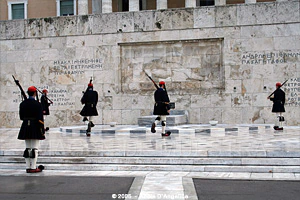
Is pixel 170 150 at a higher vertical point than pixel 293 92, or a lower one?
lower

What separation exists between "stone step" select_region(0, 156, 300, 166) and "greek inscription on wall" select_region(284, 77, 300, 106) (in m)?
10.5

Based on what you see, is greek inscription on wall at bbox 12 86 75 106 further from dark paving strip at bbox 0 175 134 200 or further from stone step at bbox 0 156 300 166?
dark paving strip at bbox 0 175 134 200

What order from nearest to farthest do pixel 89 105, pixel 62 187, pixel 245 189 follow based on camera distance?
pixel 245 189, pixel 62 187, pixel 89 105

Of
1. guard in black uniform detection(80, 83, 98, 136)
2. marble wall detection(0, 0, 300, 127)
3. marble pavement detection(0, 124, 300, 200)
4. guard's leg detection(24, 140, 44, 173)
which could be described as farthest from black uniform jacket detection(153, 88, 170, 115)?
marble wall detection(0, 0, 300, 127)

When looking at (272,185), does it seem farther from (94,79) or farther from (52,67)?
(52,67)

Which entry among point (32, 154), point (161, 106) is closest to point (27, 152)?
point (32, 154)

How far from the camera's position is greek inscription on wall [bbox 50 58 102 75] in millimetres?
21781

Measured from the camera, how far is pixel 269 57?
2016 cm

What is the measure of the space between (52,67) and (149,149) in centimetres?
1222

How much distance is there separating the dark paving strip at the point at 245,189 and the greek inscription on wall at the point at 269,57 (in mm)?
12435

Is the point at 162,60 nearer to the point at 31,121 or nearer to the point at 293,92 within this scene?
the point at 293,92

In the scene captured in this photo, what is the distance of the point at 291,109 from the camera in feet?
65.1

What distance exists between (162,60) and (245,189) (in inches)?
556

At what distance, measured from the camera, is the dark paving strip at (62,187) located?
7.33 m
